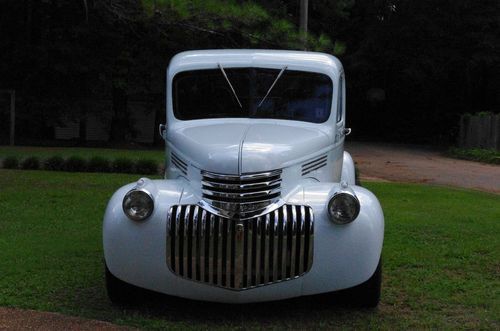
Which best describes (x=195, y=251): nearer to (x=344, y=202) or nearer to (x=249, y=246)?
(x=249, y=246)

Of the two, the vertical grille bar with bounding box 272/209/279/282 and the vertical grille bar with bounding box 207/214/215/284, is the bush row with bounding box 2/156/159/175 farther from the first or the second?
the vertical grille bar with bounding box 272/209/279/282

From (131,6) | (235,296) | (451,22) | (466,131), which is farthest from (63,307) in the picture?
(451,22)

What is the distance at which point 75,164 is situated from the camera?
1484 centimetres

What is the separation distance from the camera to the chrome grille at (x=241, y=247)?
4500mm

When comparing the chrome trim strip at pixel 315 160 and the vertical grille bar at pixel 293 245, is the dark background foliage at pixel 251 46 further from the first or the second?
the vertical grille bar at pixel 293 245

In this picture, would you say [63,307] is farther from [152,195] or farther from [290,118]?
[290,118]

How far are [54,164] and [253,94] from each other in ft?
32.9

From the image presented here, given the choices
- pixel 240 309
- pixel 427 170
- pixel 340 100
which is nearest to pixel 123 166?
pixel 340 100

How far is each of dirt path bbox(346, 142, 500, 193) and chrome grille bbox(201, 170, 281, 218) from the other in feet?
36.7

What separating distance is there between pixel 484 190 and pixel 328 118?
32.5 ft

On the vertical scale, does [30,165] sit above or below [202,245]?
below

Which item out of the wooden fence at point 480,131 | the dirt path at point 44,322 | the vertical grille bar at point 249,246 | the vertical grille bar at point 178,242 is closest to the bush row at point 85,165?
the dirt path at point 44,322

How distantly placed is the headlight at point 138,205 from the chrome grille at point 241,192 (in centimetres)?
41

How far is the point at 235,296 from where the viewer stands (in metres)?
4.58
